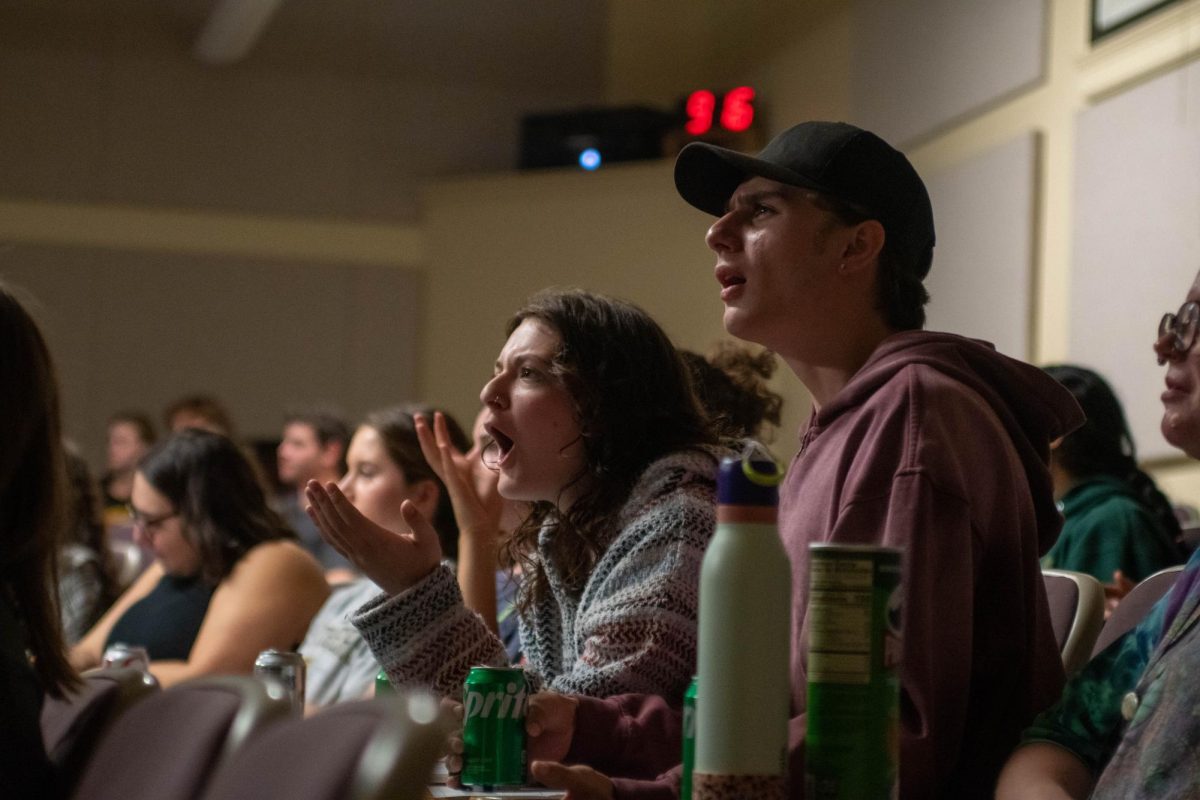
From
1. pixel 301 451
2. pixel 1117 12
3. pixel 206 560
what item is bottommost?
pixel 206 560

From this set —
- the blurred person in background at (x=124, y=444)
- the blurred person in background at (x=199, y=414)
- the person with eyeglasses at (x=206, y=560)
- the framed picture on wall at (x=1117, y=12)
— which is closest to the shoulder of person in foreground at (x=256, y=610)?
the person with eyeglasses at (x=206, y=560)

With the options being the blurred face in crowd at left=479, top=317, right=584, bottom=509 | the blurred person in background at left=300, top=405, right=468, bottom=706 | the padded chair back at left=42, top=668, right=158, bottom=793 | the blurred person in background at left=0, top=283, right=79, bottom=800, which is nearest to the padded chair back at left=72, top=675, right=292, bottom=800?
the padded chair back at left=42, top=668, right=158, bottom=793

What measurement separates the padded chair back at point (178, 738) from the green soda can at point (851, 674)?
37cm

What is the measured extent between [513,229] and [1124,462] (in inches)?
201

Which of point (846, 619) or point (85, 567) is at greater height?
point (846, 619)

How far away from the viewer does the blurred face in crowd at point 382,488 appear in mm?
2971

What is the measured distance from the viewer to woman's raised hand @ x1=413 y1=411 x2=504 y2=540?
85.7 inches

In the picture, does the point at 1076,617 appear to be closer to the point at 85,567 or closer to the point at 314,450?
the point at 85,567

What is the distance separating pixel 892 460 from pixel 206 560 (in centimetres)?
239

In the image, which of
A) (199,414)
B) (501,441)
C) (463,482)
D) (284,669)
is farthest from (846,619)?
(199,414)

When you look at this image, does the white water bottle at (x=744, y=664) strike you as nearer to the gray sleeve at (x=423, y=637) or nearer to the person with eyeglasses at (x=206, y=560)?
the gray sleeve at (x=423, y=637)

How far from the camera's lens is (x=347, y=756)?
806 mm

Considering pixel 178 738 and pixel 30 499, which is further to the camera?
pixel 30 499

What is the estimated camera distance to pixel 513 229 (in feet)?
25.7
